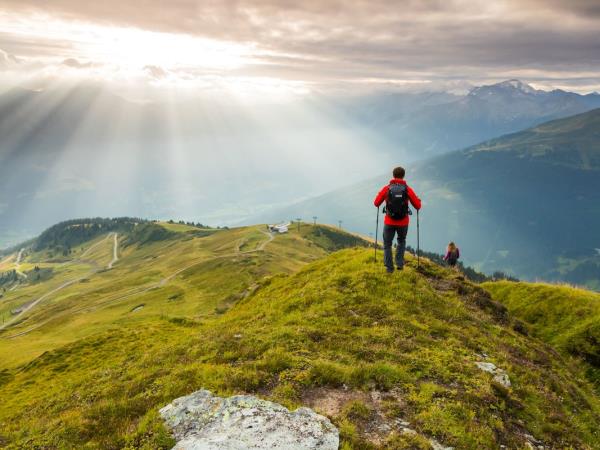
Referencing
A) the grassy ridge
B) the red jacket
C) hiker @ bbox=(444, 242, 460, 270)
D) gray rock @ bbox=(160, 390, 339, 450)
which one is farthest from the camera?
hiker @ bbox=(444, 242, 460, 270)

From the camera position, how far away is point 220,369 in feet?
49.1

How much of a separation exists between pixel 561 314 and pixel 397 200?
59.0 ft

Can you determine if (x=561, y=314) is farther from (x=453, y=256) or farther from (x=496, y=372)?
(x=496, y=372)

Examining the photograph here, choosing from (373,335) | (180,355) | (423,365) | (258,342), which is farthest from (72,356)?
(423,365)

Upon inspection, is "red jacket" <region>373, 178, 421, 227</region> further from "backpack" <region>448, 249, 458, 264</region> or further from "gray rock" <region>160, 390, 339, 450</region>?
"backpack" <region>448, 249, 458, 264</region>

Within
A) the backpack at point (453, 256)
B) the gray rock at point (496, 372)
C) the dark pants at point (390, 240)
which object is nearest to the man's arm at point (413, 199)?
the dark pants at point (390, 240)

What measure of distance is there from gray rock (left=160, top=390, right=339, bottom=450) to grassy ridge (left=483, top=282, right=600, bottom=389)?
835 inches

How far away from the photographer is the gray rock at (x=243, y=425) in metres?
10.5

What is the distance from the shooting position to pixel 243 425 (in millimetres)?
11219

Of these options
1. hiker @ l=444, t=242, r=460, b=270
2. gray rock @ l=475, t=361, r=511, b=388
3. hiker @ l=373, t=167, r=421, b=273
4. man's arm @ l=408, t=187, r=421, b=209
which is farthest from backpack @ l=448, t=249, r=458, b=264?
gray rock @ l=475, t=361, r=511, b=388

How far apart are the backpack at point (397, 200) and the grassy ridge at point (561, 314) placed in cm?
1495

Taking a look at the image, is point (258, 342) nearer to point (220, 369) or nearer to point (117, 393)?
point (220, 369)

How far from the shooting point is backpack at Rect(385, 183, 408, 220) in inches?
902

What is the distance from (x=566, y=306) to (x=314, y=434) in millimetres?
28011
